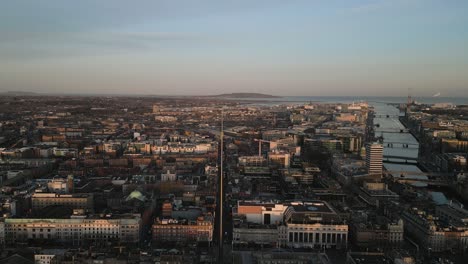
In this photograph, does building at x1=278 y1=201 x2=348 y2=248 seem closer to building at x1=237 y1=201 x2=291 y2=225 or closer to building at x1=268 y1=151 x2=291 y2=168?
building at x1=237 y1=201 x2=291 y2=225

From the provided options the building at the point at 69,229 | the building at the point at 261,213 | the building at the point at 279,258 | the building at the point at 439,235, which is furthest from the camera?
the building at the point at 261,213

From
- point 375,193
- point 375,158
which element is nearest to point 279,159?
point 375,158

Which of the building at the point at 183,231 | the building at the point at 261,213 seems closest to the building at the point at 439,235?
the building at the point at 261,213

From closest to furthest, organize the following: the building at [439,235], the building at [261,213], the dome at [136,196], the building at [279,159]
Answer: the building at [439,235]
the building at [261,213]
the dome at [136,196]
the building at [279,159]

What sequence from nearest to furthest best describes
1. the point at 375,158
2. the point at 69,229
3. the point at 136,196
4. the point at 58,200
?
1. the point at 69,229
2. the point at 136,196
3. the point at 58,200
4. the point at 375,158

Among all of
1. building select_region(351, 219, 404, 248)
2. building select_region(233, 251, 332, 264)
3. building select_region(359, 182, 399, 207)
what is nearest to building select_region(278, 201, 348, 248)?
building select_region(351, 219, 404, 248)

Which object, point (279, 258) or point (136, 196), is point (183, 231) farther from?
point (136, 196)

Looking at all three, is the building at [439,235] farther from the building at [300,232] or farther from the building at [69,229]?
the building at [69,229]
